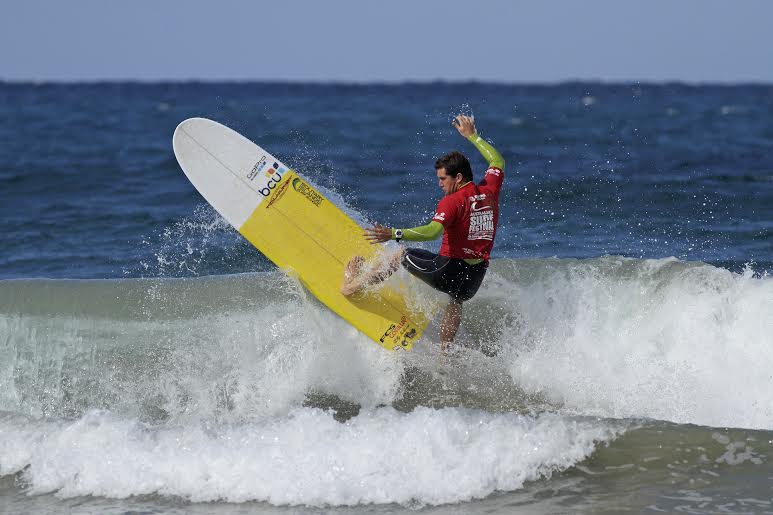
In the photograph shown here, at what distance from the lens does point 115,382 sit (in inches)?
301

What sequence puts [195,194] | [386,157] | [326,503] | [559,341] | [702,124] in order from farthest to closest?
1. [702,124]
2. [386,157]
3. [195,194]
4. [559,341]
5. [326,503]

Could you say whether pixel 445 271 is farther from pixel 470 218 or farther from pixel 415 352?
pixel 415 352

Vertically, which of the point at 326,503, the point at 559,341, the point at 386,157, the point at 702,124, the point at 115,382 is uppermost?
the point at 702,124

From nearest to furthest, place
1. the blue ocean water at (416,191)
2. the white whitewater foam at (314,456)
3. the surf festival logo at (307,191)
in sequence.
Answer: the white whitewater foam at (314,456)
the surf festival logo at (307,191)
the blue ocean water at (416,191)

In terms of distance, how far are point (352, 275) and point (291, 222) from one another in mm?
726

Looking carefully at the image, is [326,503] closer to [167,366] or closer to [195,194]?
[167,366]

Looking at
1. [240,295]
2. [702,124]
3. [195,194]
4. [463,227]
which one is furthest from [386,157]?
[702,124]

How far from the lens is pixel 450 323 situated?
7.27 meters

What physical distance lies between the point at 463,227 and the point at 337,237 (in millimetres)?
1288

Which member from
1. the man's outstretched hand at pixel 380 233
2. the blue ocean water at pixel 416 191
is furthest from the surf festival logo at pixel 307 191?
the blue ocean water at pixel 416 191

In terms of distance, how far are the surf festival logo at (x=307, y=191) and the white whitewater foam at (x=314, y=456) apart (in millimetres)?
2067

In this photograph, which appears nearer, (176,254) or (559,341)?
(559,341)

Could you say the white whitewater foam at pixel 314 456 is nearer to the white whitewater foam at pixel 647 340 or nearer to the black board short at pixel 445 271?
the white whitewater foam at pixel 647 340

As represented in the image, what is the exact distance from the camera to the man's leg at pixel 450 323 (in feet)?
23.7
